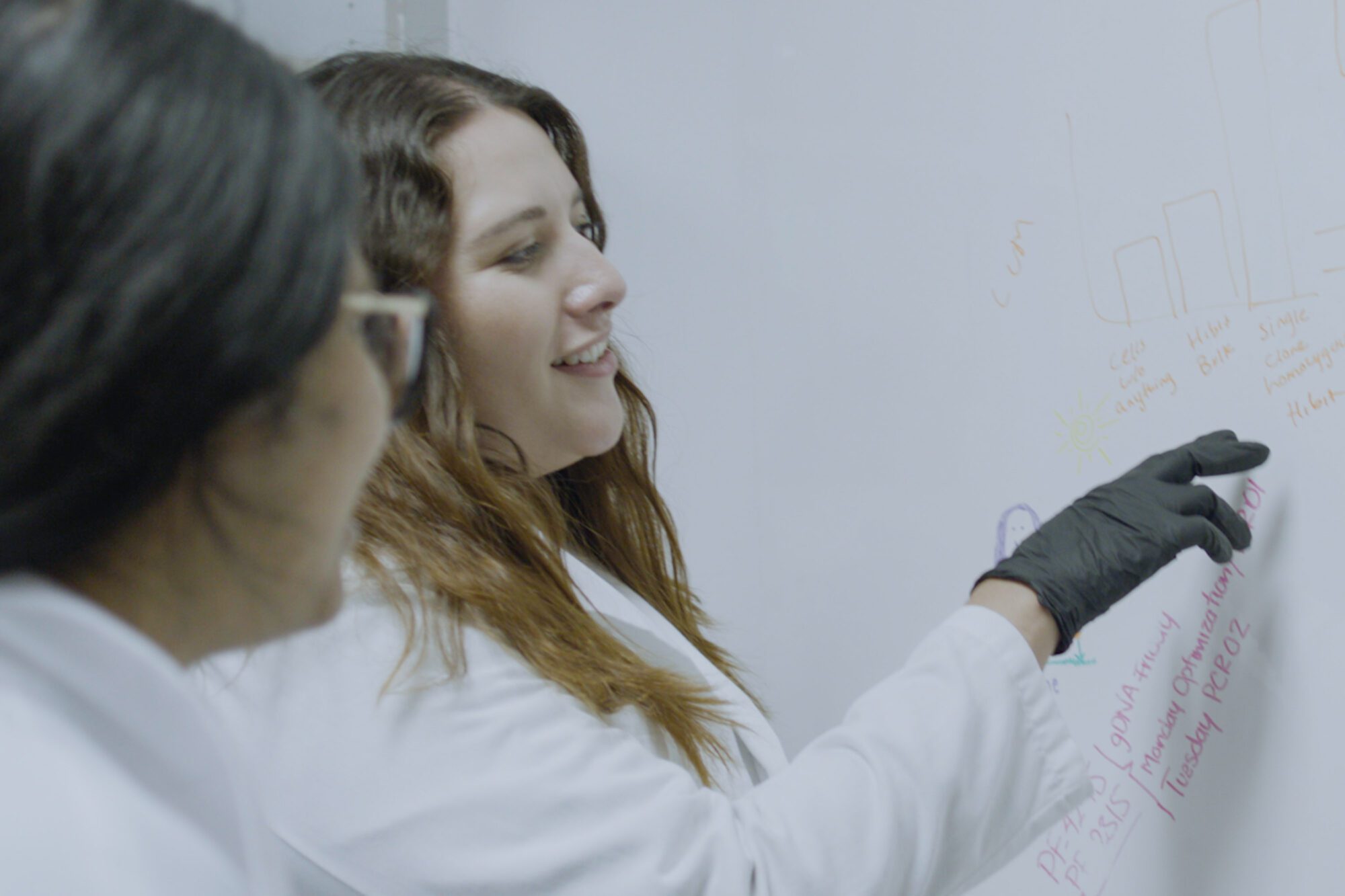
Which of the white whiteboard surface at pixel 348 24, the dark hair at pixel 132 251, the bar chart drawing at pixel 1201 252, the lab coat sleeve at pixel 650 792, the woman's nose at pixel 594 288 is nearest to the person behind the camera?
the dark hair at pixel 132 251

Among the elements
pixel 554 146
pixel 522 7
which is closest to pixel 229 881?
pixel 554 146

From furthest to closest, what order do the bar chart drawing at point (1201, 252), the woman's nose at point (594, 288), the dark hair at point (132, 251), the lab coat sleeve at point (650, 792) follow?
the woman's nose at point (594, 288) → the bar chart drawing at point (1201, 252) → the lab coat sleeve at point (650, 792) → the dark hair at point (132, 251)

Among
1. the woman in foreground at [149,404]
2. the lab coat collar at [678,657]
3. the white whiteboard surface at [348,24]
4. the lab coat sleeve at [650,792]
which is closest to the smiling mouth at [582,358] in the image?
the lab coat collar at [678,657]

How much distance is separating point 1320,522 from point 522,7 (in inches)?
41.8

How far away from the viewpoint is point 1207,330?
682 millimetres

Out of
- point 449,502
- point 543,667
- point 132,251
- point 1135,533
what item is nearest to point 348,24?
point 449,502

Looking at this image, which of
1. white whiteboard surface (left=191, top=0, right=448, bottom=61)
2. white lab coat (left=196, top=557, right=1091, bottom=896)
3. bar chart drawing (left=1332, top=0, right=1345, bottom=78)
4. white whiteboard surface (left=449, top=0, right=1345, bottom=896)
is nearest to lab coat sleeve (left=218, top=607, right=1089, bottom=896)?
white lab coat (left=196, top=557, right=1091, bottom=896)

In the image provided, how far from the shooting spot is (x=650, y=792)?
0.60 m

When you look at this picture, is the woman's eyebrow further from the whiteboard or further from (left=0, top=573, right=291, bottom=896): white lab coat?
(left=0, top=573, right=291, bottom=896): white lab coat

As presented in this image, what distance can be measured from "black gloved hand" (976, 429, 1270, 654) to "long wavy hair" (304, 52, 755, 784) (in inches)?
9.0

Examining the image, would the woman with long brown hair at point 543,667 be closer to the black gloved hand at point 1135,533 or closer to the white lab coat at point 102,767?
the black gloved hand at point 1135,533

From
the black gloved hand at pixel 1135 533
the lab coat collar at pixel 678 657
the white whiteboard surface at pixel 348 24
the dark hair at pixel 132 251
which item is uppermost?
the white whiteboard surface at pixel 348 24

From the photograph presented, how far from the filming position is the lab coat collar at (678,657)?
799mm

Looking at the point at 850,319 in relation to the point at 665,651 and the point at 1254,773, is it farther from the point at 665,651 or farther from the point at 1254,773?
the point at 1254,773
